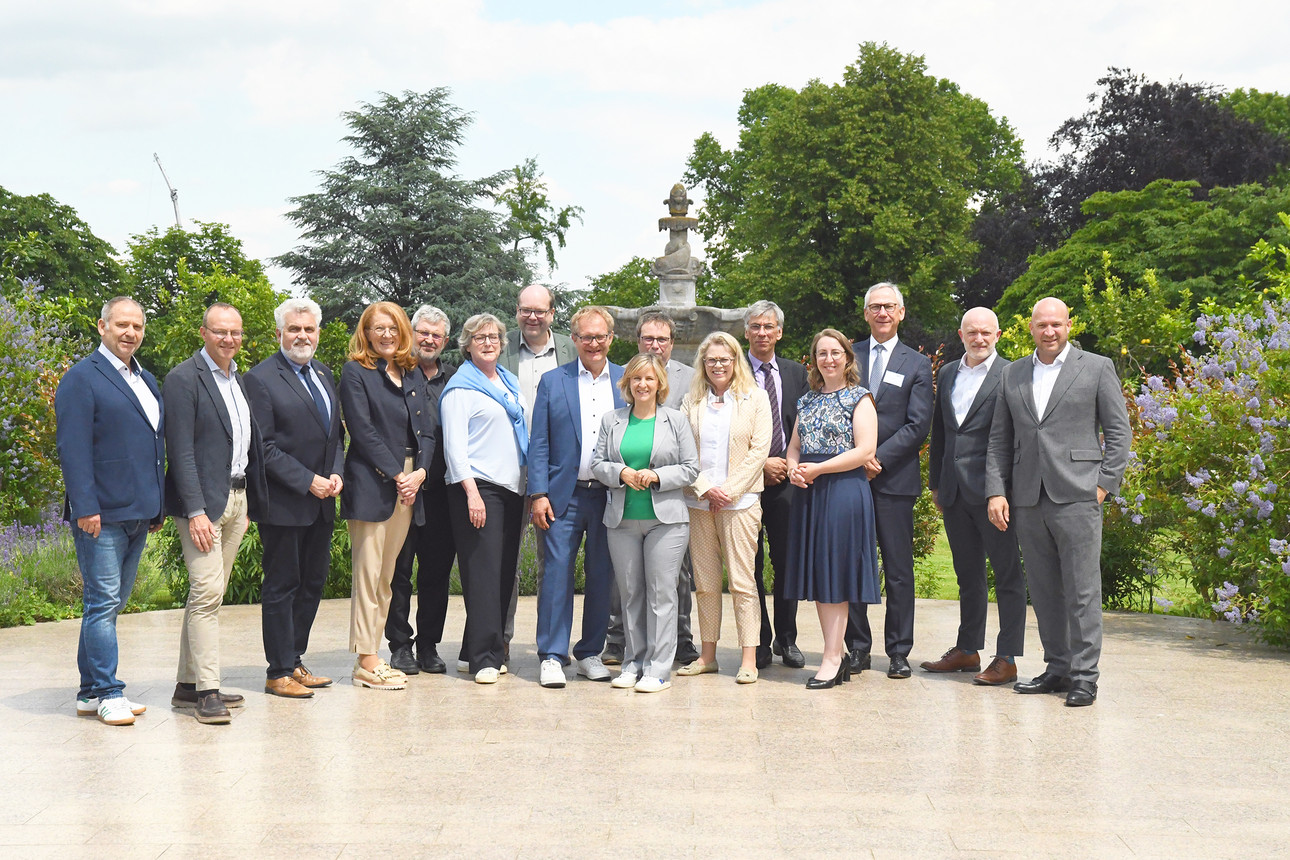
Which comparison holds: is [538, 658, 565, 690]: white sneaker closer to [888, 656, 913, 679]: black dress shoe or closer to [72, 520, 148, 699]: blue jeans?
[888, 656, 913, 679]: black dress shoe

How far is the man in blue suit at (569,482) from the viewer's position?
7219 millimetres

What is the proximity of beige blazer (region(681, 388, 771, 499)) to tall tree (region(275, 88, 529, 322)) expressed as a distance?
3079 cm

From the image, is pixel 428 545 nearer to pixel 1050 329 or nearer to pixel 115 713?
pixel 115 713

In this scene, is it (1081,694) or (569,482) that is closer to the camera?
(1081,694)

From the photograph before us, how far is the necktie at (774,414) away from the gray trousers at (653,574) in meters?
0.78

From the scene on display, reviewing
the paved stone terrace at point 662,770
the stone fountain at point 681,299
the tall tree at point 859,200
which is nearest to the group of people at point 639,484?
the paved stone terrace at point 662,770

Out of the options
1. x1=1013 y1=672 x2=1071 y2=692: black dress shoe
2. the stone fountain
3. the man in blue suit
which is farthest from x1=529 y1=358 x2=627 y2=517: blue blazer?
the stone fountain

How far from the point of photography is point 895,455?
7359 millimetres

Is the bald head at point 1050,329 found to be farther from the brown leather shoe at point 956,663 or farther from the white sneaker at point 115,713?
the white sneaker at point 115,713

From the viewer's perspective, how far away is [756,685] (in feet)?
23.6

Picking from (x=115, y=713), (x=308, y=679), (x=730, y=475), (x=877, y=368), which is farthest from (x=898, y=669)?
(x=115, y=713)

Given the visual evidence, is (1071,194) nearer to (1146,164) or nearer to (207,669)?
(1146,164)

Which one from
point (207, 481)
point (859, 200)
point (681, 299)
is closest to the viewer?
point (207, 481)

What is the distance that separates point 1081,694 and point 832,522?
63.2 inches
